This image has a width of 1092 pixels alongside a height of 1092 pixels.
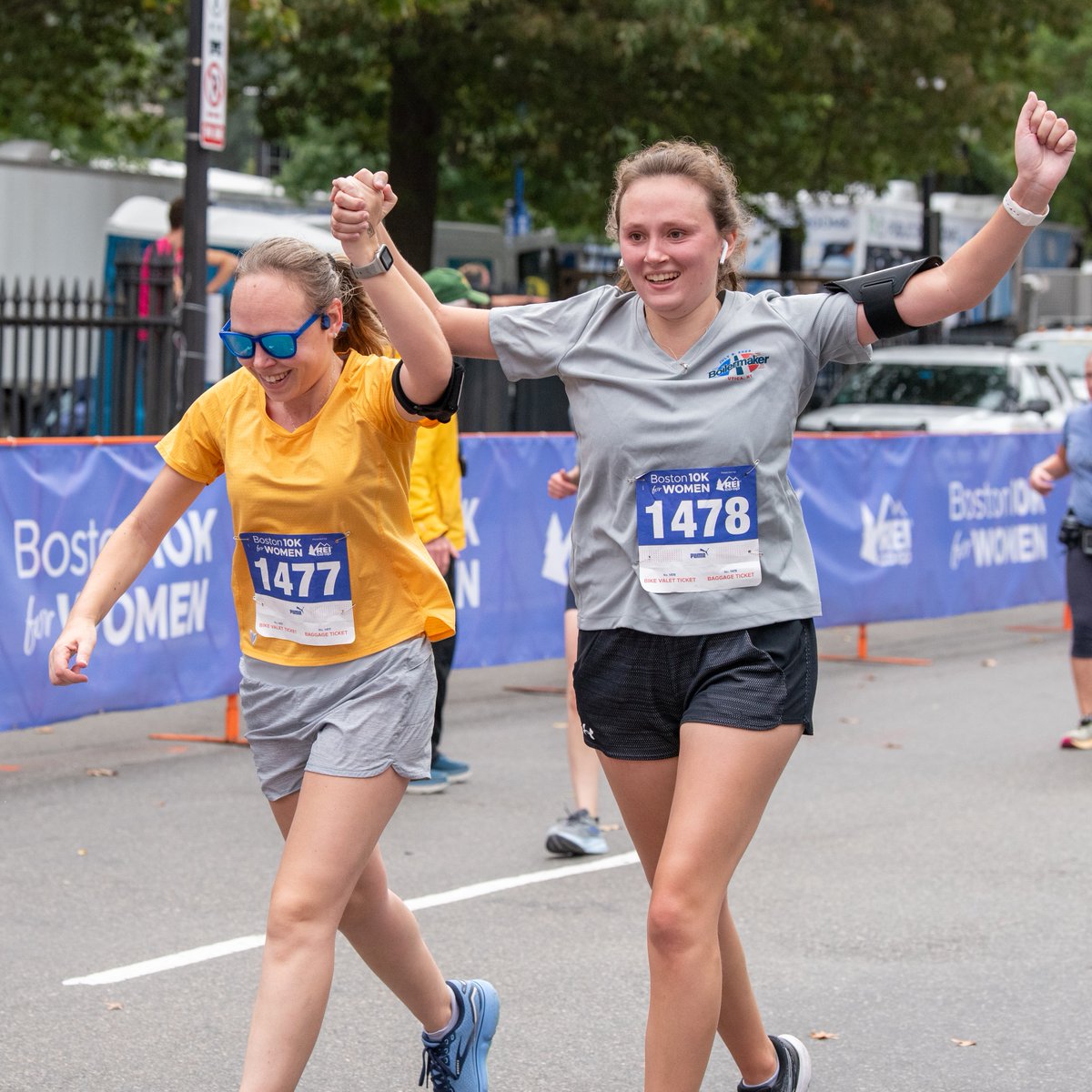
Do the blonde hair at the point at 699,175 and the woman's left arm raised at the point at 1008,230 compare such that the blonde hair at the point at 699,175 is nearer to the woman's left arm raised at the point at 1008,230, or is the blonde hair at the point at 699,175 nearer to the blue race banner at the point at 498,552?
the woman's left arm raised at the point at 1008,230

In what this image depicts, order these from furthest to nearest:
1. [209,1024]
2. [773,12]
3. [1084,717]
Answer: [773,12]
[1084,717]
[209,1024]

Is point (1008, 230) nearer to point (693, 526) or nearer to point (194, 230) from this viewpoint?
point (693, 526)

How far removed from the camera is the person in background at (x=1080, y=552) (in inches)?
349

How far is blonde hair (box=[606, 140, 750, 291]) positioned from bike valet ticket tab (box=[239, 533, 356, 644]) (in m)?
0.82

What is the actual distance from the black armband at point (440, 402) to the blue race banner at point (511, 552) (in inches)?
240

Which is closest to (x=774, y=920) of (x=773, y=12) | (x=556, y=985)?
(x=556, y=985)

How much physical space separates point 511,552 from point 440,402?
6.61 meters

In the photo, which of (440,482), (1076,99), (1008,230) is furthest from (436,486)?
(1076,99)

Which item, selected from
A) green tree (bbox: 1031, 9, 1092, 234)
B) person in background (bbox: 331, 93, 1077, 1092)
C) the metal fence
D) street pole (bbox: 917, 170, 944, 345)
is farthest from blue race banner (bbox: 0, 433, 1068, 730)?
green tree (bbox: 1031, 9, 1092, 234)

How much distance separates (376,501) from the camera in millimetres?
3660

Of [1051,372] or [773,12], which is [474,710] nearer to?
[773,12]

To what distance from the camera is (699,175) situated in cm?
353

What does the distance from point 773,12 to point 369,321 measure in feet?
50.5

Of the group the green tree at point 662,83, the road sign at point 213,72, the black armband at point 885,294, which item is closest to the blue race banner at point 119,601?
the road sign at point 213,72
